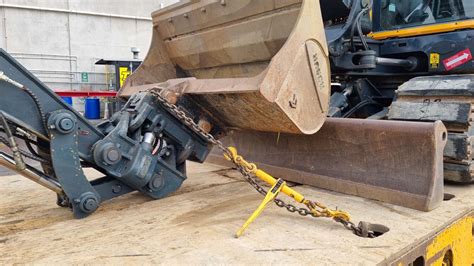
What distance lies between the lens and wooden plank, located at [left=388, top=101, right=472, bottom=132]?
9.55 feet

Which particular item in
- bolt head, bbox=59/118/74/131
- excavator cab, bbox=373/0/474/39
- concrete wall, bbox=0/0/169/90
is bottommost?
bolt head, bbox=59/118/74/131

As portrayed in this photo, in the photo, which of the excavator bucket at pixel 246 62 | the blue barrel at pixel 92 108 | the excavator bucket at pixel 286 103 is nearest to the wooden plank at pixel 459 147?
the excavator bucket at pixel 286 103

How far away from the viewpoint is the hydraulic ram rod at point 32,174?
229cm

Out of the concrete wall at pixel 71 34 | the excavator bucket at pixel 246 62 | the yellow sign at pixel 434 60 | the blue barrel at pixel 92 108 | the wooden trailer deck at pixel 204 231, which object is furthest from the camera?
the concrete wall at pixel 71 34

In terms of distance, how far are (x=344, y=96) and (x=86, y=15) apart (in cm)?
1527

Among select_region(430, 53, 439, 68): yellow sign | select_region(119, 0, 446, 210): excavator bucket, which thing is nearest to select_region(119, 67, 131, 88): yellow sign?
select_region(119, 0, 446, 210): excavator bucket

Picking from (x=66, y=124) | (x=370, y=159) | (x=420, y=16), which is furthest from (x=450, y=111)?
(x=66, y=124)

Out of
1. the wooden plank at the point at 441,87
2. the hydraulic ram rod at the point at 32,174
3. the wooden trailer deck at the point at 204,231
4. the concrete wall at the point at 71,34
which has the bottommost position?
the wooden trailer deck at the point at 204,231

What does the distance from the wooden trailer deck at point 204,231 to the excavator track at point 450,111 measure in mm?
182

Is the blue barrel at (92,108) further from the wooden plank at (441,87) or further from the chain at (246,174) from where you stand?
the wooden plank at (441,87)

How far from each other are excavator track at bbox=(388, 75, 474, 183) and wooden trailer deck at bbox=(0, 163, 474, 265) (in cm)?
18

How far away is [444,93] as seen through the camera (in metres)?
3.10

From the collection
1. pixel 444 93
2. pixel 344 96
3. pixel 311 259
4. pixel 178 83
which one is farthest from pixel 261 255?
pixel 344 96

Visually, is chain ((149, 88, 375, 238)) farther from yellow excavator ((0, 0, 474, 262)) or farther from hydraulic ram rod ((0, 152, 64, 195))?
hydraulic ram rod ((0, 152, 64, 195))
